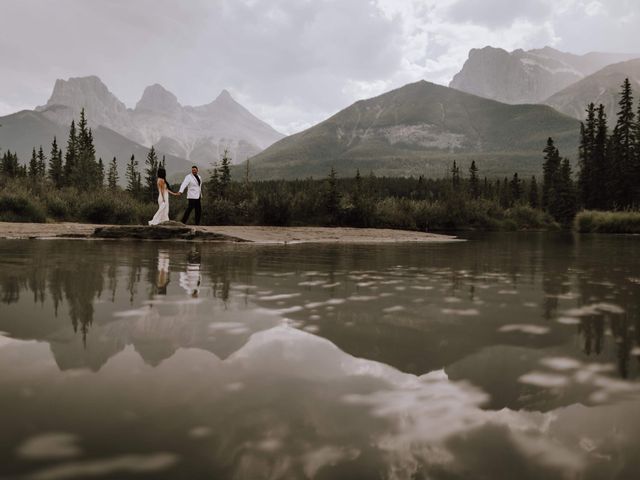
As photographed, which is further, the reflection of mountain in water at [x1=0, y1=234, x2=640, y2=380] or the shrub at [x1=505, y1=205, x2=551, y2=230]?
the shrub at [x1=505, y1=205, x2=551, y2=230]

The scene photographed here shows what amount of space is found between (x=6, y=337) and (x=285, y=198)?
2199 cm

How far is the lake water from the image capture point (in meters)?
1.69

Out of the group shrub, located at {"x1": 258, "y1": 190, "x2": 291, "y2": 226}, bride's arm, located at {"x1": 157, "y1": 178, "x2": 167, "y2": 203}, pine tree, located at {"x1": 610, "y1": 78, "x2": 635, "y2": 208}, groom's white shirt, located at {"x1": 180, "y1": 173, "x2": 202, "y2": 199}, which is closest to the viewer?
bride's arm, located at {"x1": 157, "y1": 178, "x2": 167, "y2": 203}

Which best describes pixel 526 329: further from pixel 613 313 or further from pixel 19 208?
pixel 19 208

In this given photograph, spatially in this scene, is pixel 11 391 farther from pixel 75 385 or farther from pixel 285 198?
pixel 285 198

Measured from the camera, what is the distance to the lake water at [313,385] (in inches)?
66.4

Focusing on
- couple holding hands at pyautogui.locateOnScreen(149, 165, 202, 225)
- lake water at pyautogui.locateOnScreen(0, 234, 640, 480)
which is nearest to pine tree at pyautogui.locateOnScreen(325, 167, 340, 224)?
couple holding hands at pyautogui.locateOnScreen(149, 165, 202, 225)

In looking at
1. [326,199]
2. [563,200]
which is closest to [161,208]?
[326,199]

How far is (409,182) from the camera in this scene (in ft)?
463

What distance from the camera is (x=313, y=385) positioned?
2.42 metres

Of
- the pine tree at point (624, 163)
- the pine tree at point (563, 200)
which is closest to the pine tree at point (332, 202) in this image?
the pine tree at point (563, 200)

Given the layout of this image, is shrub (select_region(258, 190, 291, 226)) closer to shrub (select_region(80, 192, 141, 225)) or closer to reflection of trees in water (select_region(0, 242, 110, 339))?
shrub (select_region(80, 192, 141, 225))

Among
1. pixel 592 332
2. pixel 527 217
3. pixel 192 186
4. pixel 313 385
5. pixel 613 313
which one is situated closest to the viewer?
pixel 313 385

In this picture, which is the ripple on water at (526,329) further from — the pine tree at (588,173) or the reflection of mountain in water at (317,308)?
the pine tree at (588,173)
